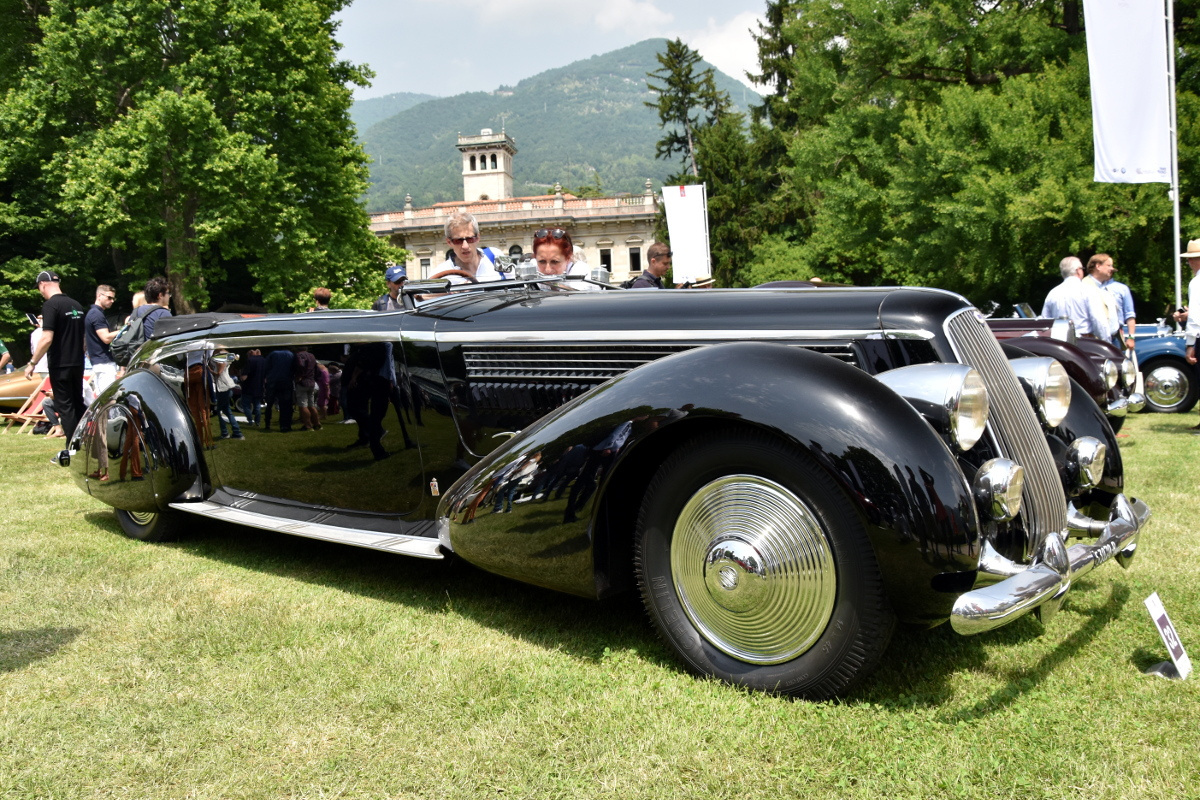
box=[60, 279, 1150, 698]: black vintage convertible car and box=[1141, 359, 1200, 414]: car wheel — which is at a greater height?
box=[60, 279, 1150, 698]: black vintage convertible car

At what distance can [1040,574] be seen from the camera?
223 cm

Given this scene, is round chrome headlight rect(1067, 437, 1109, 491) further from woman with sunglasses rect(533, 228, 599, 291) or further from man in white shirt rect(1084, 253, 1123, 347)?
man in white shirt rect(1084, 253, 1123, 347)

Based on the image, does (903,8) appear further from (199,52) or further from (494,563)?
(494,563)

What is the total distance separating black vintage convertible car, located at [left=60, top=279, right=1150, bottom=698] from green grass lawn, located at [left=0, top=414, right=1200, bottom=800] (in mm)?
275

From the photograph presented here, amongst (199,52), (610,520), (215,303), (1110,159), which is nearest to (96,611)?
(610,520)

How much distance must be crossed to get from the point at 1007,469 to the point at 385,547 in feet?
7.40

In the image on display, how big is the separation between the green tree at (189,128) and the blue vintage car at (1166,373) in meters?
18.5

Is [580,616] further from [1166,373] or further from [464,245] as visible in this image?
[1166,373]

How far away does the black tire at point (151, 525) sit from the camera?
15.1 feet

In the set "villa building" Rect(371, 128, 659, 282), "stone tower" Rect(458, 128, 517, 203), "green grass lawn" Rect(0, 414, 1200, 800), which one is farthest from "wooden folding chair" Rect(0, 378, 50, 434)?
"stone tower" Rect(458, 128, 517, 203)

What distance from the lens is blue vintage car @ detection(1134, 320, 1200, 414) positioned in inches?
414

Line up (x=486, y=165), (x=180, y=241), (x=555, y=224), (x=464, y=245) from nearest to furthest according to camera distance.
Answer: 1. (x=464, y=245)
2. (x=180, y=241)
3. (x=555, y=224)
4. (x=486, y=165)

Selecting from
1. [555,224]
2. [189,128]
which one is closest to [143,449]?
[189,128]

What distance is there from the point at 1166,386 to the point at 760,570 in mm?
10681
